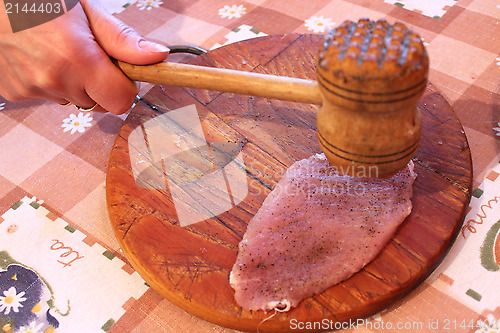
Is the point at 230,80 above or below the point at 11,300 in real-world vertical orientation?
above

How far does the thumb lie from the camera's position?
59.9 inches

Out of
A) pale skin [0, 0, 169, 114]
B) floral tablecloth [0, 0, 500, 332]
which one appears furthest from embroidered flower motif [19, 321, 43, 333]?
pale skin [0, 0, 169, 114]

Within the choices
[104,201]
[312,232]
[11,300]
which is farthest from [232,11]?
[11,300]

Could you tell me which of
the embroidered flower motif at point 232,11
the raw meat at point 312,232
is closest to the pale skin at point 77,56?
the raw meat at point 312,232

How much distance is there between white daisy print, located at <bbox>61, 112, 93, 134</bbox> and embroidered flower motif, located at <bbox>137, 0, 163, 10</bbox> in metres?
0.85

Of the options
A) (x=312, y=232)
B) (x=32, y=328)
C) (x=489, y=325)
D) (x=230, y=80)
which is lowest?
(x=32, y=328)

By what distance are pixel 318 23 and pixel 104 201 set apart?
1361 mm

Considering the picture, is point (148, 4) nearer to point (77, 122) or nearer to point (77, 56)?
point (77, 122)

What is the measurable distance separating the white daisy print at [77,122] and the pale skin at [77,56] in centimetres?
36

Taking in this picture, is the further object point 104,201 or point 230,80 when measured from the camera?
point 104,201

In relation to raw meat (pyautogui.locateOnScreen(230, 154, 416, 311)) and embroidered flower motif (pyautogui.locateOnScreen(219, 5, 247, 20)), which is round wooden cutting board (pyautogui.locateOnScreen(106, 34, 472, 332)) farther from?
embroidered flower motif (pyautogui.locateOnScreen(219, 5, 247, 20))

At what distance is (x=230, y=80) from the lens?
143 centimetres

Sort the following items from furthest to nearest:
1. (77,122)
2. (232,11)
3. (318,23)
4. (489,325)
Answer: (232,11), (318,23), (77,122), (489,325)

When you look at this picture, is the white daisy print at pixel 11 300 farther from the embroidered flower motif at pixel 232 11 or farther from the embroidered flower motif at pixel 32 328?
the embroidered flower motif at pixel 232 11
